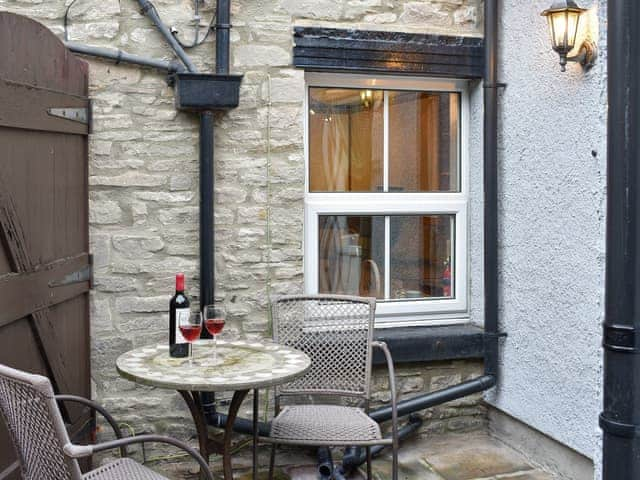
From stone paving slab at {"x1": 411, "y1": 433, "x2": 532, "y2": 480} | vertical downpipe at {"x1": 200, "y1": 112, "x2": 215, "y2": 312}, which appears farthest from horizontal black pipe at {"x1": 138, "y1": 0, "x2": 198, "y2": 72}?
stone paving slab at {"x1": 411, "y1": 433, "x2": 532, "y2": 480}

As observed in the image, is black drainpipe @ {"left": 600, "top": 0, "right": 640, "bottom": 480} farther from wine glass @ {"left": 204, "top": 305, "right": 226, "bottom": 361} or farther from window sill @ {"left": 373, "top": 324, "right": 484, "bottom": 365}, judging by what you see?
window sill @ {"left": 373, "top": 324, "right": 484, "bottom": 365}

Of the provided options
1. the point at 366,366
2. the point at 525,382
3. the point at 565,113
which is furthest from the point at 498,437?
the point at 565,113

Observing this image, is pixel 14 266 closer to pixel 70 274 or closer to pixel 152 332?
pixel 70 274

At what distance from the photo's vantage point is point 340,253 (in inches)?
179

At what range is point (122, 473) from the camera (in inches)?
106

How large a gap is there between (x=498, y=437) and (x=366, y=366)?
1.34 meters

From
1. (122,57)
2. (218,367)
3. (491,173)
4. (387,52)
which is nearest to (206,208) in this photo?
(122,57)

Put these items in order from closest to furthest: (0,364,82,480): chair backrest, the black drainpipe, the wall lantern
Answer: (0,364,82,480): chair backrest
the black drainpipe
the wall lantern

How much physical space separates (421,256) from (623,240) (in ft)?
8.05

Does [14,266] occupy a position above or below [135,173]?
below

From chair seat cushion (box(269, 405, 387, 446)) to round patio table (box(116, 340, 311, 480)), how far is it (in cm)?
16

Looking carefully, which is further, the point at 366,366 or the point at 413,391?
the point at 413,391

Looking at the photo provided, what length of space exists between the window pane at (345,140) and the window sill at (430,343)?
85cm

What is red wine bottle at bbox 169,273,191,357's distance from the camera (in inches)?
125
